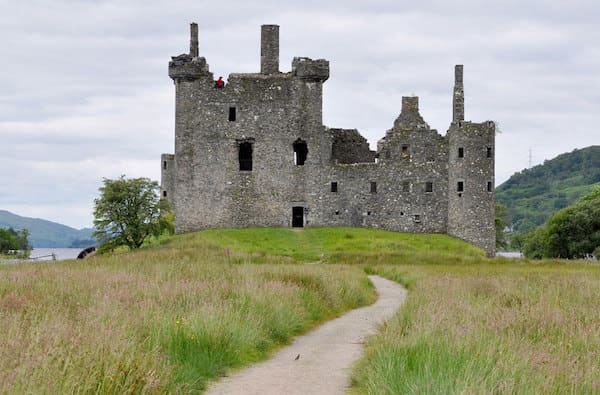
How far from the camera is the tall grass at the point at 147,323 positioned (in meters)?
8.99

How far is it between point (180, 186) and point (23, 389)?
45.5m

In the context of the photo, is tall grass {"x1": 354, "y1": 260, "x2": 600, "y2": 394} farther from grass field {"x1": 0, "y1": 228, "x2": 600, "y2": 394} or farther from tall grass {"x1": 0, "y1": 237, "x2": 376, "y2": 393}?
tall grass {"x1": 0, "y1": 237, "x2": 376, "y2": 393}

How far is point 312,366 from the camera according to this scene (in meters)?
13.3

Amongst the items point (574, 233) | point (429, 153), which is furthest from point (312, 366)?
point (574, 233)

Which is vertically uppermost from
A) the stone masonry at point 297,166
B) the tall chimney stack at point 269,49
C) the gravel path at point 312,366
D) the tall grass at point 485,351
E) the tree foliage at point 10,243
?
the tall chimney stack at point 269,49

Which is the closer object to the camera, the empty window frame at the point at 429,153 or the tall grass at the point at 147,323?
the tall grass at the point at 147,323

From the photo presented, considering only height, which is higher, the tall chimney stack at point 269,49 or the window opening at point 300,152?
the tall chimney stack at point 269,49

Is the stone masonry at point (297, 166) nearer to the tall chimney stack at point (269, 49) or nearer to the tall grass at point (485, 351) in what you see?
the tall chimney stack at point (269, 49)

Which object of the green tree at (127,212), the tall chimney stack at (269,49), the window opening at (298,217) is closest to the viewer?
the green tree at (127,212)

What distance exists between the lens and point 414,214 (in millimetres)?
53906

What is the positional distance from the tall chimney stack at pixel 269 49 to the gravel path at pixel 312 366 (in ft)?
118

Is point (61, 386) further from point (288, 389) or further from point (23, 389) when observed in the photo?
point (288, 389)

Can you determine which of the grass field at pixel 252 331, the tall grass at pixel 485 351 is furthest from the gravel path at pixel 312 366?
the tall grass at pixel 485 351

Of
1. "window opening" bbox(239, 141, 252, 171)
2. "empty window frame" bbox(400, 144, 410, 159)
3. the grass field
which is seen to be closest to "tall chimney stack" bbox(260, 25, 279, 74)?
"window opening" bbox(239, 141, 252, 171)
